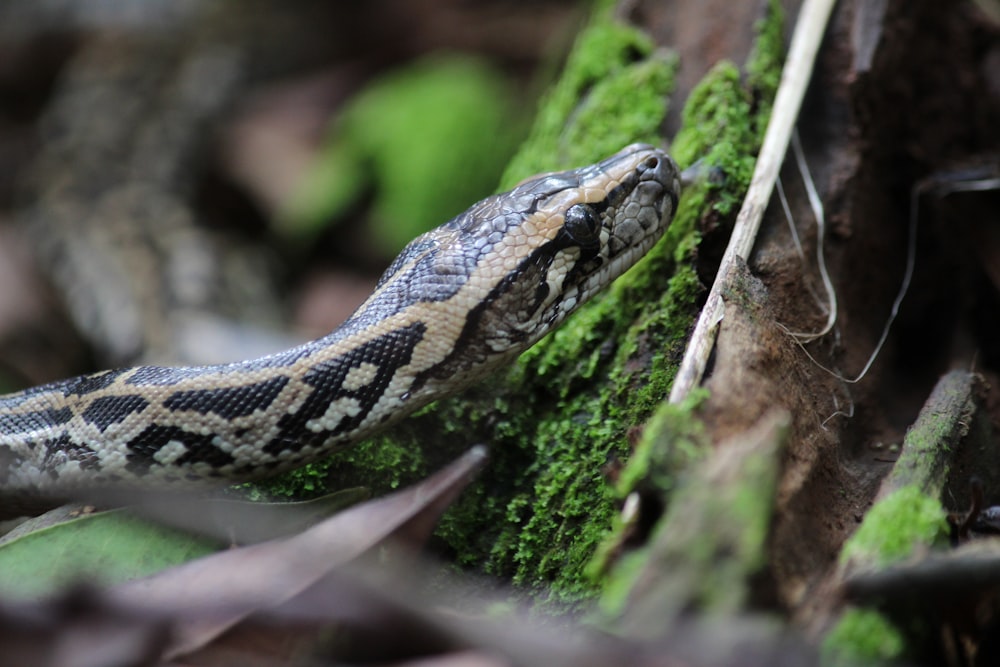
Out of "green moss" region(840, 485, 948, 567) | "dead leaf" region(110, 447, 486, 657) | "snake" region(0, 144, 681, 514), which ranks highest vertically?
"snake" region(0, 144, 681, 514)

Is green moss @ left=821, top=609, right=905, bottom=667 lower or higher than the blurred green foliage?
lower

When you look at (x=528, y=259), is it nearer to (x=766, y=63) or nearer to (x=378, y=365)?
(x=378, y=365)

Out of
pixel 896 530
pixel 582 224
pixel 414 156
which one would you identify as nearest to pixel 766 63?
pixel 582 224

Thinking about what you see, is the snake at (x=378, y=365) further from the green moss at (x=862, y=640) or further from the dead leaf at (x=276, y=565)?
the green moss at (x=862, y=640)

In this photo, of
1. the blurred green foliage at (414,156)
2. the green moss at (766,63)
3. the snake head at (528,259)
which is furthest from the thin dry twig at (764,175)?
the blurred green foliage at (414,156)

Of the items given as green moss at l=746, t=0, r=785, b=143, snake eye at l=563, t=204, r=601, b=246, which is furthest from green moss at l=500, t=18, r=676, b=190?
snake eye at l=563, t=204, r=601, b=246

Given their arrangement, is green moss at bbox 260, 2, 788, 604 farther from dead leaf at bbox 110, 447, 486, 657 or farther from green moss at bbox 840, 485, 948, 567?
green moss at bbox 840, 485, 948, 567
